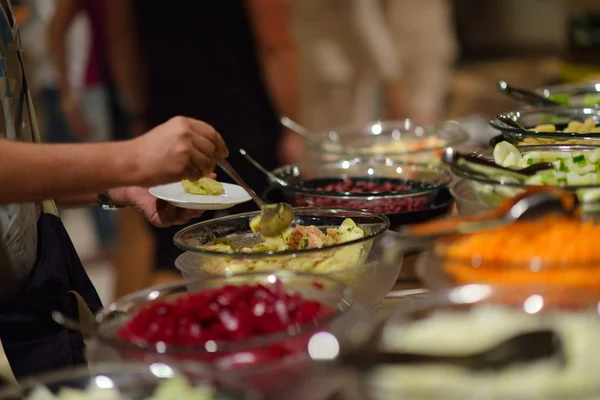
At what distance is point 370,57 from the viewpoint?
4992mm

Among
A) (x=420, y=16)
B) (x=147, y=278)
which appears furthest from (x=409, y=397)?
(x=420, y=16)

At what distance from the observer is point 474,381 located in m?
0.84

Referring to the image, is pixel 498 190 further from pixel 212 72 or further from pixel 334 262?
pixel 212 72

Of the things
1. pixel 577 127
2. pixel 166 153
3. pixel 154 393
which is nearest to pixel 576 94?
pixel 577 127

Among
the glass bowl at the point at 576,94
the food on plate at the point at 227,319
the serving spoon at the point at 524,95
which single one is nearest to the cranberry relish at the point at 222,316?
the food on plate at the point at 227,319

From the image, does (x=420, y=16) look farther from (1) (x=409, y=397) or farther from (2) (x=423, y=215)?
(1) (x=409, y=397)

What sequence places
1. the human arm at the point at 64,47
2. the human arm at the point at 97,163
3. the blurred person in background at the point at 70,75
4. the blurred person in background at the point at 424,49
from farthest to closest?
the blurred person in background at the point at 424,49
the blurred person in background at the point at 70,75
the human arm at the point at 64,47
the human arm at the point at 97,163

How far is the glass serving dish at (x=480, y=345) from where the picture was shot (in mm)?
825

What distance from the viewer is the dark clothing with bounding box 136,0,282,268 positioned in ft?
9.35

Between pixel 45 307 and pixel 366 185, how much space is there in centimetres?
66

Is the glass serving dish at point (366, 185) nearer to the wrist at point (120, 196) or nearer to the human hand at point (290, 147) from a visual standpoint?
the wrist at point (120, 196)

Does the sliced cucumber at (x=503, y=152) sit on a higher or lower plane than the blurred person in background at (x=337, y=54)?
higher

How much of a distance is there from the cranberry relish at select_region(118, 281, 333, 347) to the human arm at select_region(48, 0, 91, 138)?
2.73 meters

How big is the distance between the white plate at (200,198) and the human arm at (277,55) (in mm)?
1406
